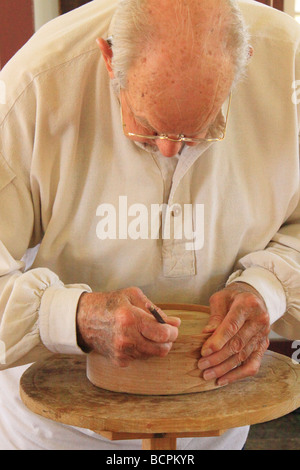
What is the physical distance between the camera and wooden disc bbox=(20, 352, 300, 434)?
1.57 meters

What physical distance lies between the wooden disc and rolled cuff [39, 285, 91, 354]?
0.12m

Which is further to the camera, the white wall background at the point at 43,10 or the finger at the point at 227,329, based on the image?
the white wall background at the point at 43,10

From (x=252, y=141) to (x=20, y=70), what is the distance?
2.58ft

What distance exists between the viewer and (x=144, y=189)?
2088 millimetres

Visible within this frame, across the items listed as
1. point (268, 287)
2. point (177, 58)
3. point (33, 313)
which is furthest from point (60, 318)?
point (177, 58)

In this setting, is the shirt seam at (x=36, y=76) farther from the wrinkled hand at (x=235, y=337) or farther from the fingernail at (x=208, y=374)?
the fingernail at (x=208, y=374)

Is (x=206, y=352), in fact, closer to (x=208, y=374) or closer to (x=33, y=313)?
(x=208, y=374)

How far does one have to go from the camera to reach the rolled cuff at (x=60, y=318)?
5.91 ft

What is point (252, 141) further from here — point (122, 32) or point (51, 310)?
point (51, 310)

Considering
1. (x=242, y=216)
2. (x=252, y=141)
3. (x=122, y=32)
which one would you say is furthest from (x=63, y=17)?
(x=242, y=216)

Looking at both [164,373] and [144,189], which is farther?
[144,189]

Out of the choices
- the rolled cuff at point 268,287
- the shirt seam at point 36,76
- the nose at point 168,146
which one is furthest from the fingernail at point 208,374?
the shirt seam at point 36,76

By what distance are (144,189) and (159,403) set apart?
699 mm

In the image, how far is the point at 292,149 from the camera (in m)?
2.23
